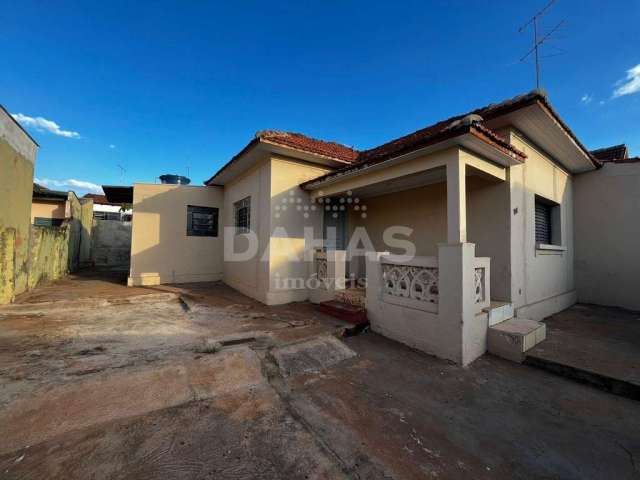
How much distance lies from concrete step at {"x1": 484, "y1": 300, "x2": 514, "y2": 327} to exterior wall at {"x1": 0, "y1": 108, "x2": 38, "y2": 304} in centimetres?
917

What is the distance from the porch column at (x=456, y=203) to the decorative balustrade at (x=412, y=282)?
0.46 meters

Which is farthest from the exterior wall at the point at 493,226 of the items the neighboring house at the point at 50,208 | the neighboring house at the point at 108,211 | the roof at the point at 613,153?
the neighboring house at the point at 108,211

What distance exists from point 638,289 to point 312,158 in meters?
8.65

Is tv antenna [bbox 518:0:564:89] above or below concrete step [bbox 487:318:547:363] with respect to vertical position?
above

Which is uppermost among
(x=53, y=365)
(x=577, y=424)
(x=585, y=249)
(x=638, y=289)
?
(x=585, y=249)

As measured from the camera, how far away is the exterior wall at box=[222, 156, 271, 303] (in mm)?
6289

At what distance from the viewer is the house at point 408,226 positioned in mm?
3789

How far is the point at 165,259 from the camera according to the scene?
8.68m

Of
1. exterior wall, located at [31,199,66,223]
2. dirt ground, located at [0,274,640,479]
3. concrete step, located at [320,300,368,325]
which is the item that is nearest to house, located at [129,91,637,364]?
concrete step, located at [320,300,368,325]

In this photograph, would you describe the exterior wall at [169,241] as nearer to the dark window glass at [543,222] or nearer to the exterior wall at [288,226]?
the exterior wall at [288,226]

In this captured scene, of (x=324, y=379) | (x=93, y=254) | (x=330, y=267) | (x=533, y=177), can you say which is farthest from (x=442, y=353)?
(x=93, y=254)

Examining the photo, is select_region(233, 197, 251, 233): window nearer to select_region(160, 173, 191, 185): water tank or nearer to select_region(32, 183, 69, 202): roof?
select_region(160, 173, 191, 185): water tank

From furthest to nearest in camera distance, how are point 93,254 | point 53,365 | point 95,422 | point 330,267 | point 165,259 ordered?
point 93,254
point 165,259
point 330,267
point 53,365
point 95,422

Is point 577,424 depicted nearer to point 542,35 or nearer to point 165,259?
point 542,35
